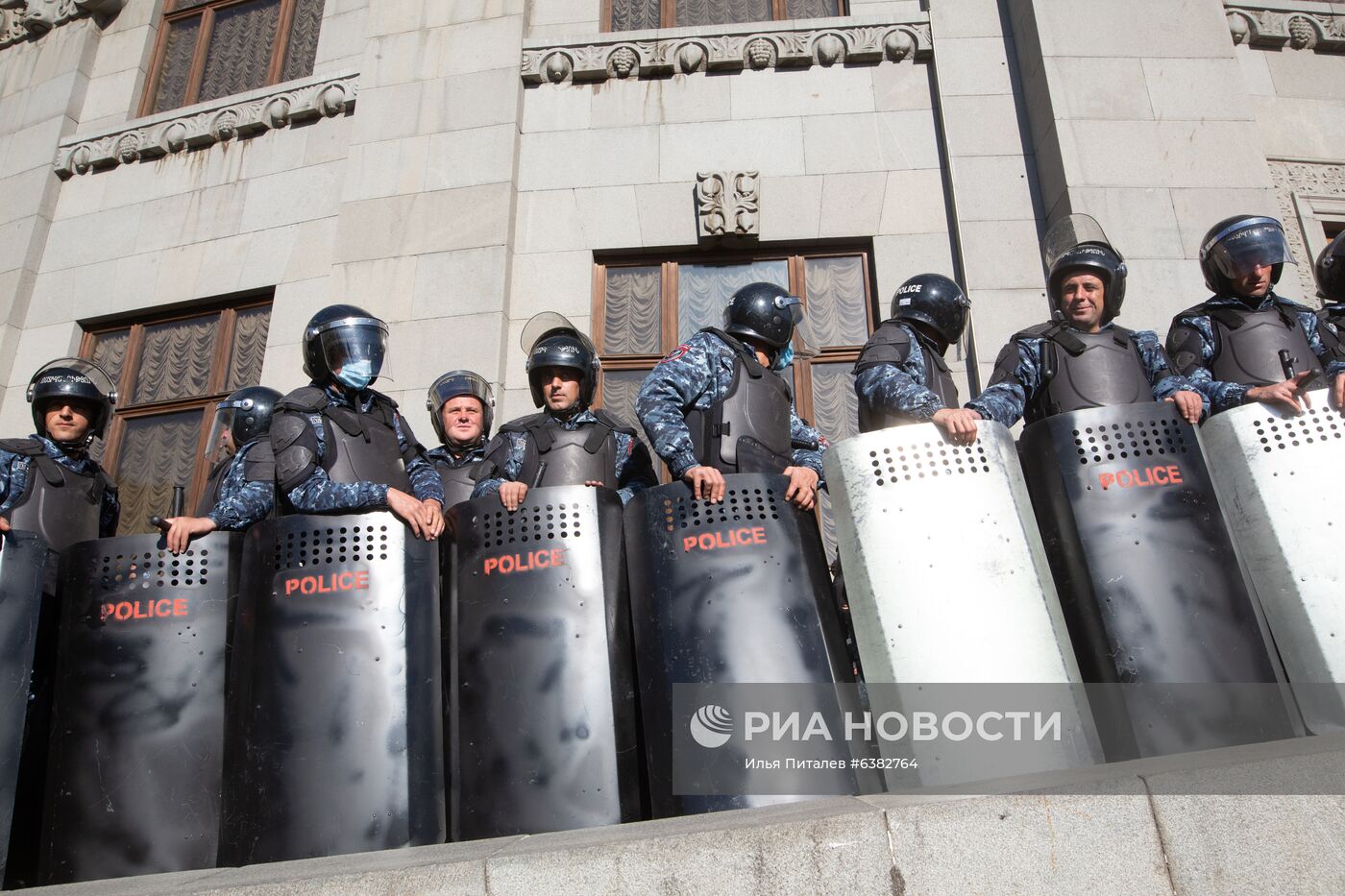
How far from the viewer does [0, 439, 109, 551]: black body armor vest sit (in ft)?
15.9

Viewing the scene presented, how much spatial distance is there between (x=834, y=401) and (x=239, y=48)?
7.58 meters

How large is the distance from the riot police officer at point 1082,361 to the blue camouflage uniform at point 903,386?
11.4 inches

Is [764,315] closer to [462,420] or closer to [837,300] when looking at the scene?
[462,420]

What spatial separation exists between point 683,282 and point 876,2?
3.31m

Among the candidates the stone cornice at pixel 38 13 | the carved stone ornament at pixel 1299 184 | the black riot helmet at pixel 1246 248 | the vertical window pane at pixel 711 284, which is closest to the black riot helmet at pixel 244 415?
the vertical window pane at pixel 711 284

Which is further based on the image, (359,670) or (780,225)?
(780,225)

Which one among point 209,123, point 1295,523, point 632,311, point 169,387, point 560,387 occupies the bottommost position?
point 1295,523

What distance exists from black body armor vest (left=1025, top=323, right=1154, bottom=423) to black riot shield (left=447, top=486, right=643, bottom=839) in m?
1.97

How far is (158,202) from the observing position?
929 cm

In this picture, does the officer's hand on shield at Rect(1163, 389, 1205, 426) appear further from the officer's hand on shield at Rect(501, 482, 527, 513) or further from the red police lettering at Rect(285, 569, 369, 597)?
the red police lettering at Rect(285, 569, 369, 597)

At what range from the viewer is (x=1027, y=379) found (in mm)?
4266

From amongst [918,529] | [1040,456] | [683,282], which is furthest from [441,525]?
[683,282]

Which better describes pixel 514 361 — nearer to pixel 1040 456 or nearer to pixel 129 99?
pixel 1040 456

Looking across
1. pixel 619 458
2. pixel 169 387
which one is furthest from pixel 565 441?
pixel 169 387
